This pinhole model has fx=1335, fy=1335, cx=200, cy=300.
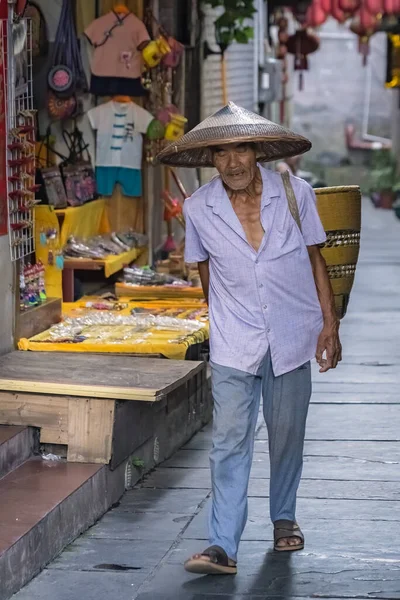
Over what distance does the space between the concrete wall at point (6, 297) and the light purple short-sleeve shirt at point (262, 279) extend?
83.1 inches

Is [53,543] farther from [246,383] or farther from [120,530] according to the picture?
[246,383]

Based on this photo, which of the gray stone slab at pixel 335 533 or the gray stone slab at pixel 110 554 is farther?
the gray stone slab at pixel 335 533

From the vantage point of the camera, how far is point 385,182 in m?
32.0

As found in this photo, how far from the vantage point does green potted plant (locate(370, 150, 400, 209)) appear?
31375 mm

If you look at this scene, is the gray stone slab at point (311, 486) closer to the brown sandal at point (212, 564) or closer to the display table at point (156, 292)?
the brown sandal at point (212, 564)

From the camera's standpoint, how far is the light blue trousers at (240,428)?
5.43 m

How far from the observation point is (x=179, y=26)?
44.3 feet

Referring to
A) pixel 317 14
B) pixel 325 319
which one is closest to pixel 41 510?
pixel 325 319

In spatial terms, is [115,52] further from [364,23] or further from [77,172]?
[364,23]

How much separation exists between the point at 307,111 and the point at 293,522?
32.8 m

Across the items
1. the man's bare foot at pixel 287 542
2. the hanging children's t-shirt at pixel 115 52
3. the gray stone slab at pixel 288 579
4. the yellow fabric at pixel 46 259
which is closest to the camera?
the gray stone slab at pixel 288 579

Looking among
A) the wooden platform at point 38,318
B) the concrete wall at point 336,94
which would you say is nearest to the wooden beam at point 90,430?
the wooden platform at point 38,318

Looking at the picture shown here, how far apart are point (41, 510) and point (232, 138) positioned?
5.77 feet

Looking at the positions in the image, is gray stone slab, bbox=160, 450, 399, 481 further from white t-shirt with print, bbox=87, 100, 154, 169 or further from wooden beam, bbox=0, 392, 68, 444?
white t-shirt with print, bbox=87, 100, 154, 169
